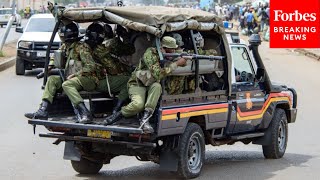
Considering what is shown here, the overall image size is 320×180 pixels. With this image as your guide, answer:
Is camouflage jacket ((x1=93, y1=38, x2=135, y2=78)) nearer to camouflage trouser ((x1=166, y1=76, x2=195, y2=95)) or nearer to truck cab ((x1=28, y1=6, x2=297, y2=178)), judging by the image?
truck cab ((x1=28, y1=6, x2=297, y2=178))

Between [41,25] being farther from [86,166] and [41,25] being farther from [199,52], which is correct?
[199,52]

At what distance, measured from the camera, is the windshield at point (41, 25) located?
87.3 ft

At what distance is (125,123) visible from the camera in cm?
925

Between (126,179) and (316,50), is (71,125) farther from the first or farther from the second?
(316,50)

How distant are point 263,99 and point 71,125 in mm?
3486

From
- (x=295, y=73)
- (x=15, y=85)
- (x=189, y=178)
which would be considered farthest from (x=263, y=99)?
(x=295, y=73)

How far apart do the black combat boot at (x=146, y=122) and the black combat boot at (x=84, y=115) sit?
0.77 metres

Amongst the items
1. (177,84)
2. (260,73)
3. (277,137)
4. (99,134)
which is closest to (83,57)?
(99,134)

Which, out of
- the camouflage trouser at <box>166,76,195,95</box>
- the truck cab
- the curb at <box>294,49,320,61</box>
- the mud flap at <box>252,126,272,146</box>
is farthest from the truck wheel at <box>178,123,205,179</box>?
the curb at <box>294,49,320,61</box>

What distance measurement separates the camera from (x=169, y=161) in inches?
370

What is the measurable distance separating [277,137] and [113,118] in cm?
354

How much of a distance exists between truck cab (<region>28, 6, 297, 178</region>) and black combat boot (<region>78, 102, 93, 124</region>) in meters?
A: 0.11

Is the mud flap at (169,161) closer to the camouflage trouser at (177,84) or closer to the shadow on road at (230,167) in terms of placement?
the shadow on road at (230,167)

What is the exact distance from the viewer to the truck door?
10.9 metres
